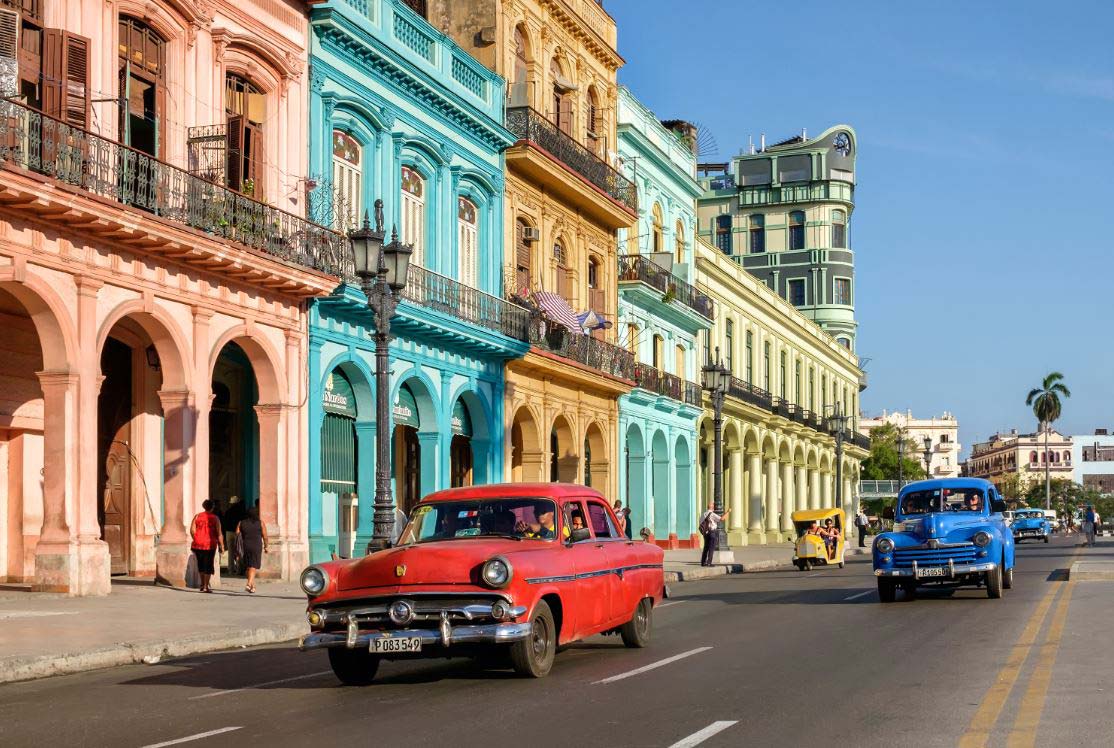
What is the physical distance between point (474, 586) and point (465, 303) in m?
21.5

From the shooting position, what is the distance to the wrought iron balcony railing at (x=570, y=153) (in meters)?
36.6

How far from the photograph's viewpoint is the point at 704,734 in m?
9.28

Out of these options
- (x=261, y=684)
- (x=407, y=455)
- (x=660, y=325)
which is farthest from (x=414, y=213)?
(x=261, y=684)

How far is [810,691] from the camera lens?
37.3 ft

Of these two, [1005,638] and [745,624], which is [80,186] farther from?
[1005,638]

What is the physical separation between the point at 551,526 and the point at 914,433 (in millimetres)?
187616

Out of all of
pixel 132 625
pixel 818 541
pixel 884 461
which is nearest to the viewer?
pixel 132 625

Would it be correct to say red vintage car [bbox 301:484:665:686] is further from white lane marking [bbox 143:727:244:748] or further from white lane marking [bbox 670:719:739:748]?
white lane marking [bbox 670:719:739:748]

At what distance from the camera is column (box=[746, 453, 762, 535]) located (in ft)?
205

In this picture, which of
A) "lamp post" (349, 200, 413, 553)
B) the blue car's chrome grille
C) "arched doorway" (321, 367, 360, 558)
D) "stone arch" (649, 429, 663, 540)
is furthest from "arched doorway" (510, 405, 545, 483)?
"lamp post" (349, 200, 413, 553)

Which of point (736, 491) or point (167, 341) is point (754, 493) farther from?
point (167, 341)

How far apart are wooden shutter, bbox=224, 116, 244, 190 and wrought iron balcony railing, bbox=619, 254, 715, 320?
20.4 m

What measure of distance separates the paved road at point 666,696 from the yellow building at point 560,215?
20.3m

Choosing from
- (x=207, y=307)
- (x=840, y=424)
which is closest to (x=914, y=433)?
(x=840, y=424)
